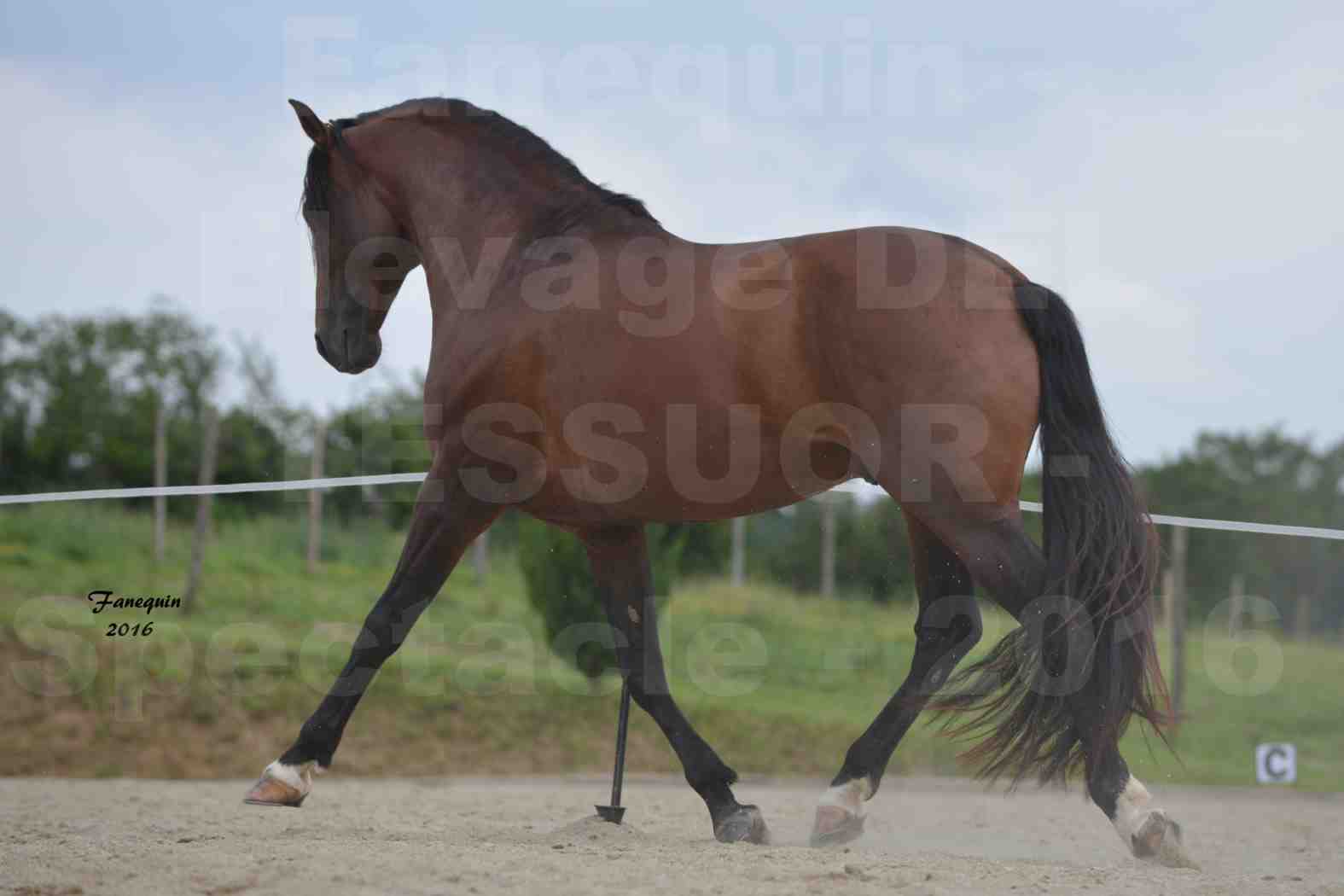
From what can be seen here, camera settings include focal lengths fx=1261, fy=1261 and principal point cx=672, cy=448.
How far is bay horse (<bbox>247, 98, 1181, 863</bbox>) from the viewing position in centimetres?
341

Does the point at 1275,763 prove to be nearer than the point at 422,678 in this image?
Yes

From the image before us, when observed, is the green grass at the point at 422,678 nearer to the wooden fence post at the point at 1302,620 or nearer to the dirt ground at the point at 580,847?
the dirt ground at the point at 580,847

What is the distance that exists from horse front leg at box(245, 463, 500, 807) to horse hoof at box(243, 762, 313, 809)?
0.05 feet

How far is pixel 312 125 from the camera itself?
14.4 ft

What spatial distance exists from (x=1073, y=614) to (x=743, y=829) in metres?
1.23

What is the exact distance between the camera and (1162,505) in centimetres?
1980

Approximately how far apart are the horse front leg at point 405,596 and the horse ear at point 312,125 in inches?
51.9

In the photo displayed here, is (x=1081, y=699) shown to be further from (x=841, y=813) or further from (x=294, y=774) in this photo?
(x=294, y=774)

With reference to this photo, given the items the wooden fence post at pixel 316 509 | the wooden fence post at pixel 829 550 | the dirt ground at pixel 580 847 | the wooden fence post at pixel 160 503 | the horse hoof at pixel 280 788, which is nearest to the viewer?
the dirt ground at pixel 580 847

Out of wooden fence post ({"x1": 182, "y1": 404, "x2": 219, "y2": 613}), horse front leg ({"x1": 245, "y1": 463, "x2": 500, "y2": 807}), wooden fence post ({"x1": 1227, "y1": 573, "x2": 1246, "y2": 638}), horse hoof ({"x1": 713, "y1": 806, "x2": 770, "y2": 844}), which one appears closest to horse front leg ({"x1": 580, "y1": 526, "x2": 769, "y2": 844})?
horse hoof ({"x1": 713, "y1": 806, "x2": 770, "y2": 844})

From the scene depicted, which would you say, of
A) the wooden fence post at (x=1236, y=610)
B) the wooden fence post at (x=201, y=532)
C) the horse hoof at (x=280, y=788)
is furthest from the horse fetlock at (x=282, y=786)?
the wooden fence post at (x=1236, y=610)

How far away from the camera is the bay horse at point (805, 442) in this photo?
341 cm

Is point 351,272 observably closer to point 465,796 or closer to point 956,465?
point 956,465

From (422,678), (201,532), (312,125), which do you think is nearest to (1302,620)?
(422,678)
